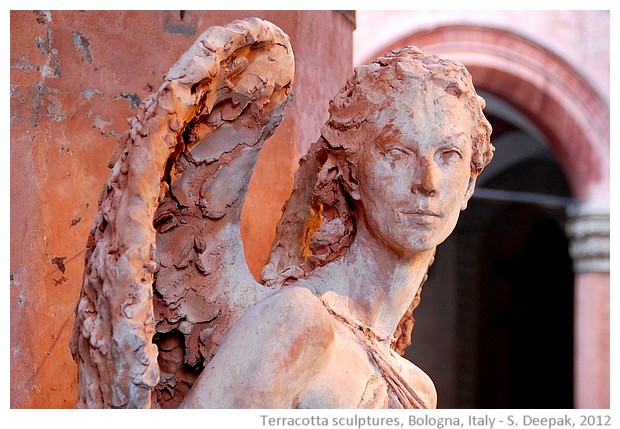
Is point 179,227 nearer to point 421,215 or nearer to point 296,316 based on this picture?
point 296,316

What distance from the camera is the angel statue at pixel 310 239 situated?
7.72ft

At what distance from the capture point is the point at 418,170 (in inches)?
101

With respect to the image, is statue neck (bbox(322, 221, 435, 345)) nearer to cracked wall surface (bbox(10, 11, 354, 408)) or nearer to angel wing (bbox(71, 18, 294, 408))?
angel wing (bbox(71, 18, 294, 408))

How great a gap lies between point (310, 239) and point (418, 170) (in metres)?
0.39

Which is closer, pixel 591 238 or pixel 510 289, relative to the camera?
pixel 591 238

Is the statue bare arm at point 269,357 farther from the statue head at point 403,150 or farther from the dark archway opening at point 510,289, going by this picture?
the dark archway opening at point 510,289

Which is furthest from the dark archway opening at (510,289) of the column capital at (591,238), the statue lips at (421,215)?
the statue lips at (421,215)

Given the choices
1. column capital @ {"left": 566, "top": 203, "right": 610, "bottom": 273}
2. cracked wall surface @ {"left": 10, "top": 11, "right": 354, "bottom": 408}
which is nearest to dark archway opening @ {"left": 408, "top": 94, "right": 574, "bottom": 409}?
column capital @ {"left": 566, "top": 203, "right": 610, "bottom": 273}

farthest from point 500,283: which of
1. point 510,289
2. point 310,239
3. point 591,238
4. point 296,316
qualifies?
point 296,316

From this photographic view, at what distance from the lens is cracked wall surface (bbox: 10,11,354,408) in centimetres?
316

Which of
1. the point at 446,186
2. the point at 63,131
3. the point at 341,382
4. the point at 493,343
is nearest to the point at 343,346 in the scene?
the point at 341,382

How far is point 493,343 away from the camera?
9.98 metres

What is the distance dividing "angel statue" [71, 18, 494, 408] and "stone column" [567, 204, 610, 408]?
4.52 m

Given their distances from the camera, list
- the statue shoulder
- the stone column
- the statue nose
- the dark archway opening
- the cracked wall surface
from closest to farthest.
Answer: the statue shoulder, the statue nose, the cracked wall surface, the stone column, the dark archway opening
